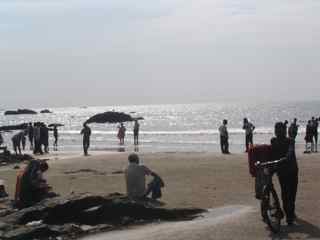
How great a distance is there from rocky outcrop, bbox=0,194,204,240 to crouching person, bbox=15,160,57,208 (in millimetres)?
837

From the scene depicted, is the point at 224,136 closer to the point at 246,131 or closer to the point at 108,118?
the point at 246,131

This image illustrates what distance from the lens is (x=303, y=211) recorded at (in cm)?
1156

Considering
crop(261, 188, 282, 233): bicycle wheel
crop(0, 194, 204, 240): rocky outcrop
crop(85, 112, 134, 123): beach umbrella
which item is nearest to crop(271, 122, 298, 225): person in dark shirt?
crop(261, 188, 282, 233): bicycle wheel

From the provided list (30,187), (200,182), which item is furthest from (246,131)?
(30,187)

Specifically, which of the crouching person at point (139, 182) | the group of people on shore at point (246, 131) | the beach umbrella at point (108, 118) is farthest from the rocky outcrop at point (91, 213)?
the beach umbrella at point (108, 118)

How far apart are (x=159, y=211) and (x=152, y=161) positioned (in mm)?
13269

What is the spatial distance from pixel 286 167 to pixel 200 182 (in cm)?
702

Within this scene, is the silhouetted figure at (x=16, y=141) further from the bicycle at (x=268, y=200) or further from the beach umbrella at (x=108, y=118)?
the beach umbrella at (x=108, y=118)

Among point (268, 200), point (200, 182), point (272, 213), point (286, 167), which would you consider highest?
point (286, 167)

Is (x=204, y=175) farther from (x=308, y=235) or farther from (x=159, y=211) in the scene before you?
(x=308, y=235)

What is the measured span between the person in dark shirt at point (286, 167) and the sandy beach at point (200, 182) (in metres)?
0.44

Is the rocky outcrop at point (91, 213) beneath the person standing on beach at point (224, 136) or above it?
beneath

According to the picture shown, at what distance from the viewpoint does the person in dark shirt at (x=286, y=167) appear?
1016 cm

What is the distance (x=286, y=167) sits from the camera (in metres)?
10.2
